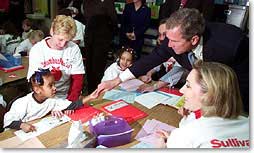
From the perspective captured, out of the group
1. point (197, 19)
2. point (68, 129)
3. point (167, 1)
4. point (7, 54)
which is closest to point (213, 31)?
point (197, 19)

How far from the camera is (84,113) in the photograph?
3.98ft

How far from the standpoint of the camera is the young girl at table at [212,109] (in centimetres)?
88

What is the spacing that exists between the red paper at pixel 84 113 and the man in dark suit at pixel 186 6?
1.52 ft

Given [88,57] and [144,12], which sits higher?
[144,12]

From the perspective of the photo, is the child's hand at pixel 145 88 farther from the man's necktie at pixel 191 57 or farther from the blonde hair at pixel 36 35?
the blonde hair at pixel 36 35

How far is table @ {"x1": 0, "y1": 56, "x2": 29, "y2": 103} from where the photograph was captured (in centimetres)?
116

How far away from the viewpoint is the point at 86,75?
126 centimetres

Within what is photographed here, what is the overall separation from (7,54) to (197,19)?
30.4 inches

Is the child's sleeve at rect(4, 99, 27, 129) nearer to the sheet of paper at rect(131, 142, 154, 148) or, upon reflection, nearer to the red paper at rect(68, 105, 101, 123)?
the red paper at rect(68, 105, 101, 123)

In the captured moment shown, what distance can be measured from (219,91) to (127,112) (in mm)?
470

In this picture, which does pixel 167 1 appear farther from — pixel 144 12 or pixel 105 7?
pixel 105 7

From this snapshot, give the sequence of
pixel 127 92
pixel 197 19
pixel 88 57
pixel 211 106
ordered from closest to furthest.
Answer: pixel 211 106
pixel 197 19
pixel 88 57
pixel 127 92

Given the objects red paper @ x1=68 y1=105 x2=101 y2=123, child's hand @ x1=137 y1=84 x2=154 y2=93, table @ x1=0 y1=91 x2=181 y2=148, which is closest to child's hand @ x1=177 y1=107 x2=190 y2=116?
table @ x1=0 y1=91 x2=181 y2=148

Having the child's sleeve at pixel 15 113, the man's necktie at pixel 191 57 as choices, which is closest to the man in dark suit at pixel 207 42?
the man's necktie at pixel 191 57
